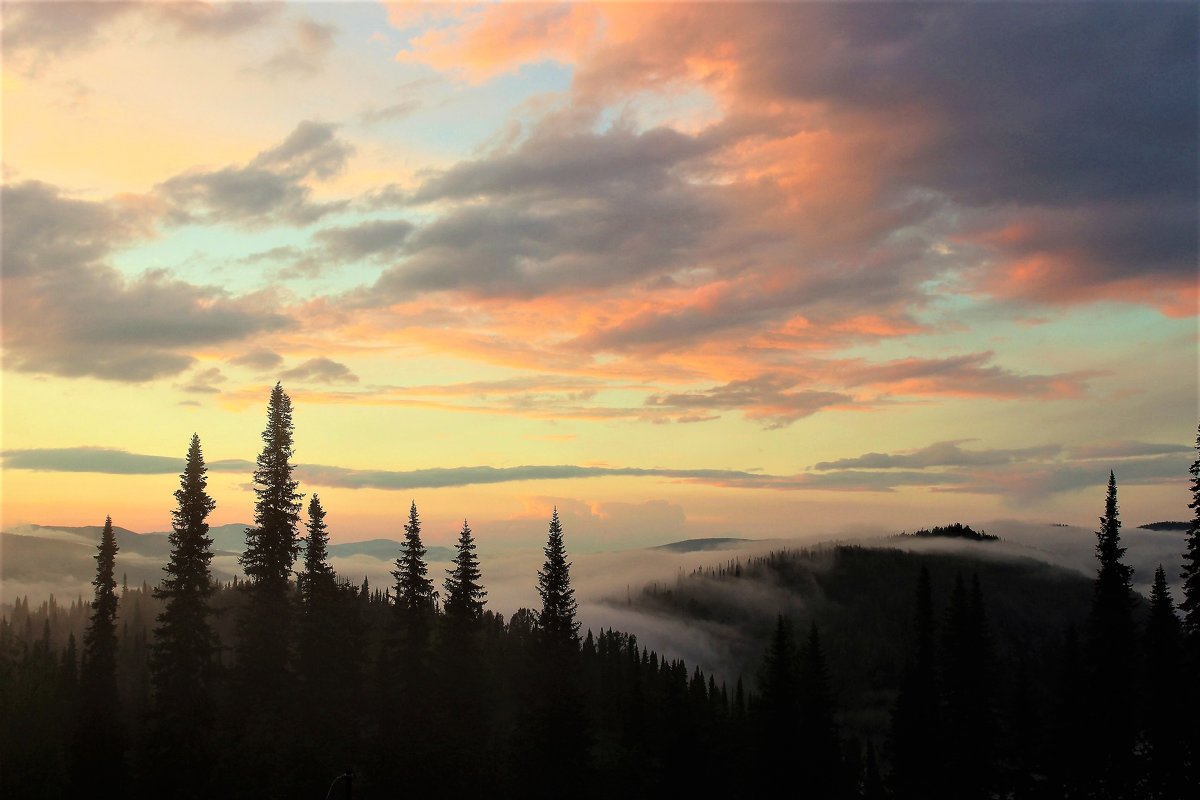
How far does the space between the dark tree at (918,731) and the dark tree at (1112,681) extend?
1279 cm

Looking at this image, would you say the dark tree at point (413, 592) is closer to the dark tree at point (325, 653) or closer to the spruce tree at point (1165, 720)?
the dark tree at point (325, 653)

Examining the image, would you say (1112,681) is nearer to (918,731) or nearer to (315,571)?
(918,731)

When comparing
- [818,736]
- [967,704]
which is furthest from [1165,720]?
[818,736]

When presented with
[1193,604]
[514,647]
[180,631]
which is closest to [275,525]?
[180,631]

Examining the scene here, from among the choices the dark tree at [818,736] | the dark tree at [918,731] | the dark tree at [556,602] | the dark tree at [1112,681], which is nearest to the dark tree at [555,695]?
A: the dark tree at [556,602]

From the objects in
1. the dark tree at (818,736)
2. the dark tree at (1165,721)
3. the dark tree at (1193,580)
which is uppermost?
the dark tree at (1193,580)

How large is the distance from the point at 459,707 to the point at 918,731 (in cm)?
3601

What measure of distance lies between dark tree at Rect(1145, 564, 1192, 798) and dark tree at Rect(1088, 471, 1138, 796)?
3.55 metres

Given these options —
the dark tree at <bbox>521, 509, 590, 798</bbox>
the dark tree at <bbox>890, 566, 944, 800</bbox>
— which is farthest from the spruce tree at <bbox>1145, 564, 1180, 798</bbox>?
the dark tree at <bbox>521, 509, 590, 798</bbox>

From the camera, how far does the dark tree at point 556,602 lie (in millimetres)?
87688

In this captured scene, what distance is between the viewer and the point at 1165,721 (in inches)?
2456

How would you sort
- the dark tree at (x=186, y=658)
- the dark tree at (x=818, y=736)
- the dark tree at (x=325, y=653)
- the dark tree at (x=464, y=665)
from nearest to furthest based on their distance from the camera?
the dark tree at (x=186, y=658)
the dark tree at (x=325, y=653)
the dark tree at (x=464, y=665)
the dark tree at (x=818, y=736)

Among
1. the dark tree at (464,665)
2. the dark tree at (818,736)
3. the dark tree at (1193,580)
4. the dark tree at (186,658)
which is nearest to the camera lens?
the dark tree at (1193,580)

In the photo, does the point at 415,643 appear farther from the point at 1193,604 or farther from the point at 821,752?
the point at 1193,604
